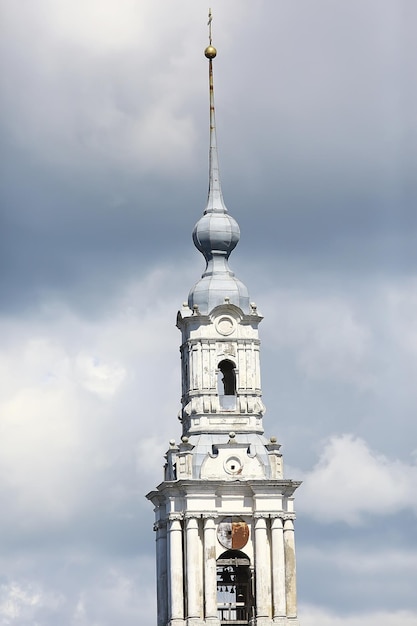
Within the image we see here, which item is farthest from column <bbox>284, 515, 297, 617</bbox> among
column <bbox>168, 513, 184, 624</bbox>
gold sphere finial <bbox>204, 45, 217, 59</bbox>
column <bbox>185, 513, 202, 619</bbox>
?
gold sphere finial <bbox>204, 45, 217, 59</bbox>

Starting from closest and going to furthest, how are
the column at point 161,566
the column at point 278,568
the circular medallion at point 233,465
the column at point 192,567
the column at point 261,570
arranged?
the column at point 192,567, the column at point 261,570, the column at point 278,568, the circular medallion at point 233,465, the column at point 161,566

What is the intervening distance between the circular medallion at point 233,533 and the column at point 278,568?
4.08 feet

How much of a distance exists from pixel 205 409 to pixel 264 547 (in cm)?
702

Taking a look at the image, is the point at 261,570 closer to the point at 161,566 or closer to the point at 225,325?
the point at 161,566

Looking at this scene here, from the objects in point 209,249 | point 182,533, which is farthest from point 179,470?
point 209,249

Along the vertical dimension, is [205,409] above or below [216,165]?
below

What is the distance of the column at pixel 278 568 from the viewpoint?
103 metres

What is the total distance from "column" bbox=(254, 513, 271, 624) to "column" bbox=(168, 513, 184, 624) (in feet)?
10.8

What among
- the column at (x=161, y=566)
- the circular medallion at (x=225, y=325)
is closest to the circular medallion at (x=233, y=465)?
the column at (x=161, y=566)

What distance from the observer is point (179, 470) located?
10488 cm

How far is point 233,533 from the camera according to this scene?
104 metres

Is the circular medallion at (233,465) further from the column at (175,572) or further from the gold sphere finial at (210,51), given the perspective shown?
the gold sphere finial at (210,51)

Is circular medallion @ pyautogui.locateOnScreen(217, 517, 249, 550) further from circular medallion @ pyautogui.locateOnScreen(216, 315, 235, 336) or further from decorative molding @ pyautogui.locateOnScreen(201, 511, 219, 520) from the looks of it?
circular medallion @ pyautogui.locateOnScreen(216, 315, 235, 336)

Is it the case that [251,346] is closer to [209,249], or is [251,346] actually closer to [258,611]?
[209,249]
